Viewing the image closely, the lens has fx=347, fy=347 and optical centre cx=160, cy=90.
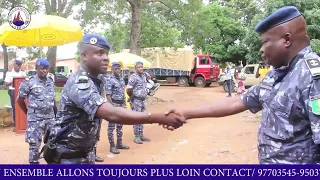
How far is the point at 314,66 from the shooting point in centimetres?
185

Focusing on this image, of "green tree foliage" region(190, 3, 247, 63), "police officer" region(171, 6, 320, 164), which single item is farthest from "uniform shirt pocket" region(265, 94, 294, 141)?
"green tree foliage" region(190, 3, 247, 63)

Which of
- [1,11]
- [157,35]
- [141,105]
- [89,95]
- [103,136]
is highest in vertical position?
[1,11]

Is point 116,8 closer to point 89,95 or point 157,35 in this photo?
point 157,35

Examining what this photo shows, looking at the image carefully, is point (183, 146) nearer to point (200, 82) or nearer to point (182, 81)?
point (200, 82)

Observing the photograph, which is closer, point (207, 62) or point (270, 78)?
point (270, 78)

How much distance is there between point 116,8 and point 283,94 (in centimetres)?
1565

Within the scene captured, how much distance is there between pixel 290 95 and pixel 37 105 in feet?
13.7

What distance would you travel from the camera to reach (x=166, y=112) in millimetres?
2744

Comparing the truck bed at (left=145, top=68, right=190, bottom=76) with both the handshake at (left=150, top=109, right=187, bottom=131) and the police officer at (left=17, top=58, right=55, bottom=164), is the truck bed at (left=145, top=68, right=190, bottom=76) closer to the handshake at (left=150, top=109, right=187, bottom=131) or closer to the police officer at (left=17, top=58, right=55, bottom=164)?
the police officer at (left=17, top=58, right=55, bottom=164)

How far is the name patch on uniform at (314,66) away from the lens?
182 cm

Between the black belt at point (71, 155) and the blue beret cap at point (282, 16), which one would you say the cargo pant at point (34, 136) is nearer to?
the black belt at point (71, 155)

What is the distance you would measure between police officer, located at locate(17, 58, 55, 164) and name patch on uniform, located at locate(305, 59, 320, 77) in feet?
13.5

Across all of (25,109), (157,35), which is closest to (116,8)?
(157,35)

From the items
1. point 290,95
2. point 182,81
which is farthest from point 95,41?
point 182,81
